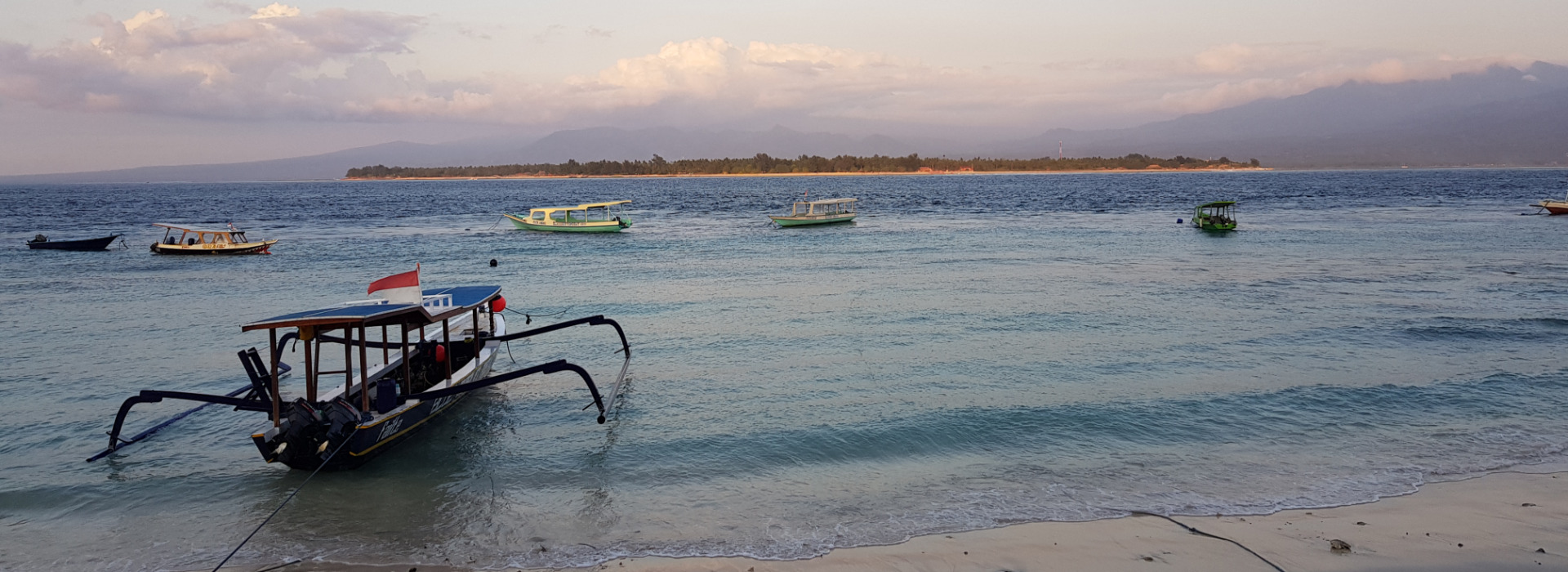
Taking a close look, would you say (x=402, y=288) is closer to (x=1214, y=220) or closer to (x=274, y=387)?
(x=274, y=387)

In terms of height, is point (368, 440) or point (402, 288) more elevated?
point (402, 288)

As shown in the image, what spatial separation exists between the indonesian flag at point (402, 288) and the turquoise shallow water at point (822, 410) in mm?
2177

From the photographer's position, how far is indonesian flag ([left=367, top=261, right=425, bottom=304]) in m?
12.1

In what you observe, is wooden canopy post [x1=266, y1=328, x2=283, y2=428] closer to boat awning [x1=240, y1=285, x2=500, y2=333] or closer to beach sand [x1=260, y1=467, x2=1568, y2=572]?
boat awning [x1=240, y1=285, x2=500, y2=333]

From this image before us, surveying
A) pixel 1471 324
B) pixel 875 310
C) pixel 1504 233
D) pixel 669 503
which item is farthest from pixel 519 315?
pixel 1504 233

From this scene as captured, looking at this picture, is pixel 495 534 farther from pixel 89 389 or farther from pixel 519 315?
pixel 519 315

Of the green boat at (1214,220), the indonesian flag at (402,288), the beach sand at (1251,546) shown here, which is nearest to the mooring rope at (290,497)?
the beach sand at (1251,546)

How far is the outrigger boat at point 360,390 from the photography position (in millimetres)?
10930

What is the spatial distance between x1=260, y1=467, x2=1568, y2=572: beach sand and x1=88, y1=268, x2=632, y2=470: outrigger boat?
7.91 feet

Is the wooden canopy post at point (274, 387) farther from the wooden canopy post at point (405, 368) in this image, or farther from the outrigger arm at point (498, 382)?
the wooden canopy post at point (405, 368)

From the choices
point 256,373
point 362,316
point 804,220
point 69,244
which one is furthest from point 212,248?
point 362,316

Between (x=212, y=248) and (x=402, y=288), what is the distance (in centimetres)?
3496

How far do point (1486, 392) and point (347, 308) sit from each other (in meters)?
17.5

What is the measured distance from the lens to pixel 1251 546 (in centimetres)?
888
